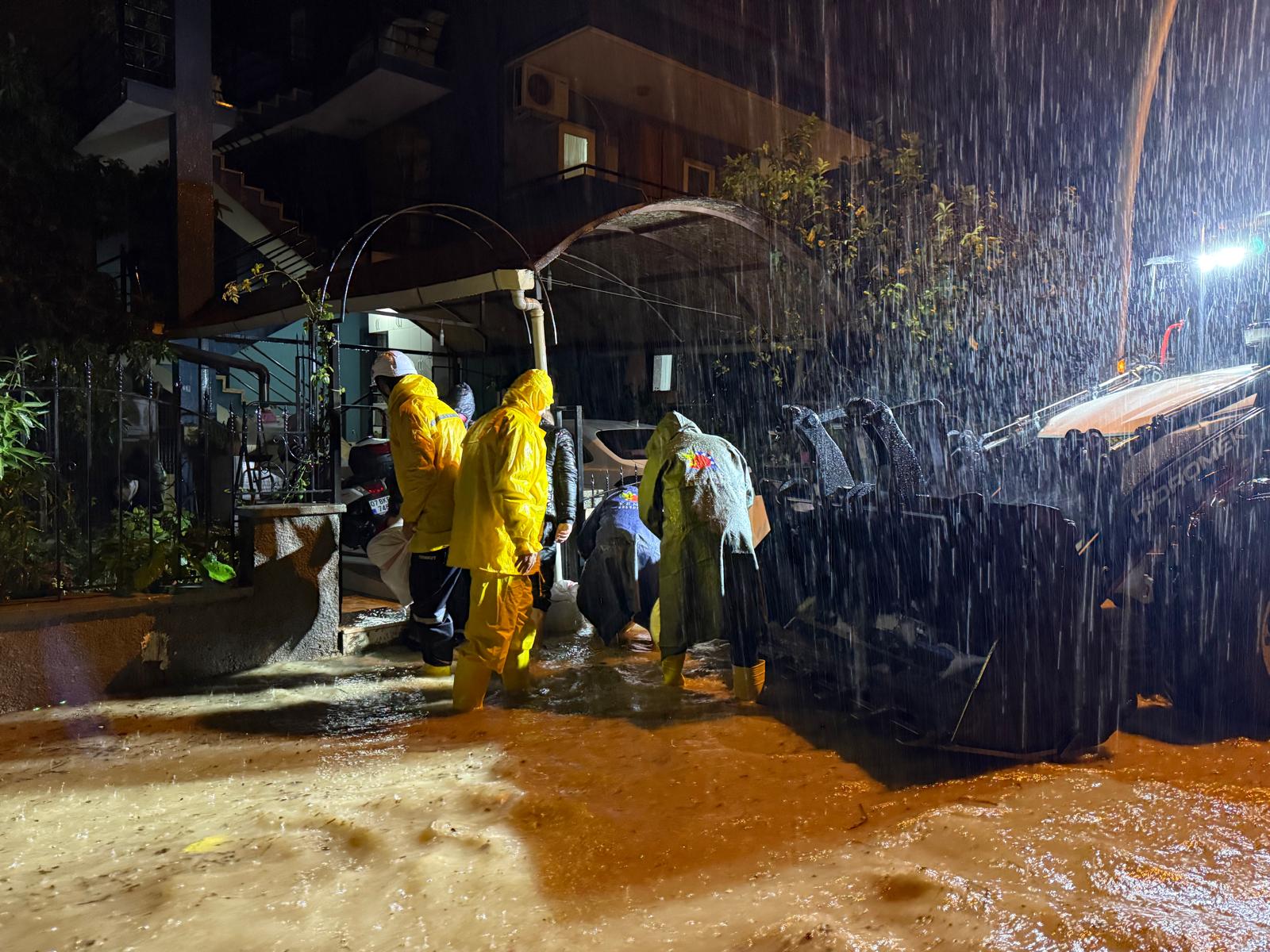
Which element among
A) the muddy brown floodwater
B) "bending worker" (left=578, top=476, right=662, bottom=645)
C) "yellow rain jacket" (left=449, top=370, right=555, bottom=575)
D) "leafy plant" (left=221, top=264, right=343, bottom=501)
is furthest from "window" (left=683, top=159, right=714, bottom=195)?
the muddy brown floodwater

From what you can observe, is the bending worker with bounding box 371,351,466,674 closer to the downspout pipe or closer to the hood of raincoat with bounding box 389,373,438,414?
the hood of raincoat with bounding box 389,373,438,414

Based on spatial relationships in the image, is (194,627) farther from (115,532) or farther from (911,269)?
(911,269)

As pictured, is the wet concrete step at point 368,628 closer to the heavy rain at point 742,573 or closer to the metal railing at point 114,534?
the heavy rain at point 742,573

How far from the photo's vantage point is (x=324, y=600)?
6.32m

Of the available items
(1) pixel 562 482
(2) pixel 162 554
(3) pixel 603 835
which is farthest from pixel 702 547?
(2) pixel 162 554

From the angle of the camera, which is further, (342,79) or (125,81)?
(342,79)

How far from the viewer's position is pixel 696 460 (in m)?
5.28

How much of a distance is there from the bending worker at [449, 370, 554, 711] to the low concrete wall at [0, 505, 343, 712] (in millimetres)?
1661

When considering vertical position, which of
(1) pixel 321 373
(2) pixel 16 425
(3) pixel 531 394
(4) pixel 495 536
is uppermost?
(1) pixel 321 373

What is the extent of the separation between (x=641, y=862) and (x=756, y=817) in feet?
2.04

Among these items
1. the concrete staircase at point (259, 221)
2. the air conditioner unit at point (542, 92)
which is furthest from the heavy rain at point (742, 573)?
the air conditioner unit at point (542, 92)

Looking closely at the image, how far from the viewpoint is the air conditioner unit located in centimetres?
1512

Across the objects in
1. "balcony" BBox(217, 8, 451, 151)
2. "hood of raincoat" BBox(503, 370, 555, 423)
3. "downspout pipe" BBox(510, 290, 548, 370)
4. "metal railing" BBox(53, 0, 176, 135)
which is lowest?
"hood of raincoat" BBox(503, 370, 555, 423)

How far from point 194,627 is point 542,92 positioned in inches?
494
